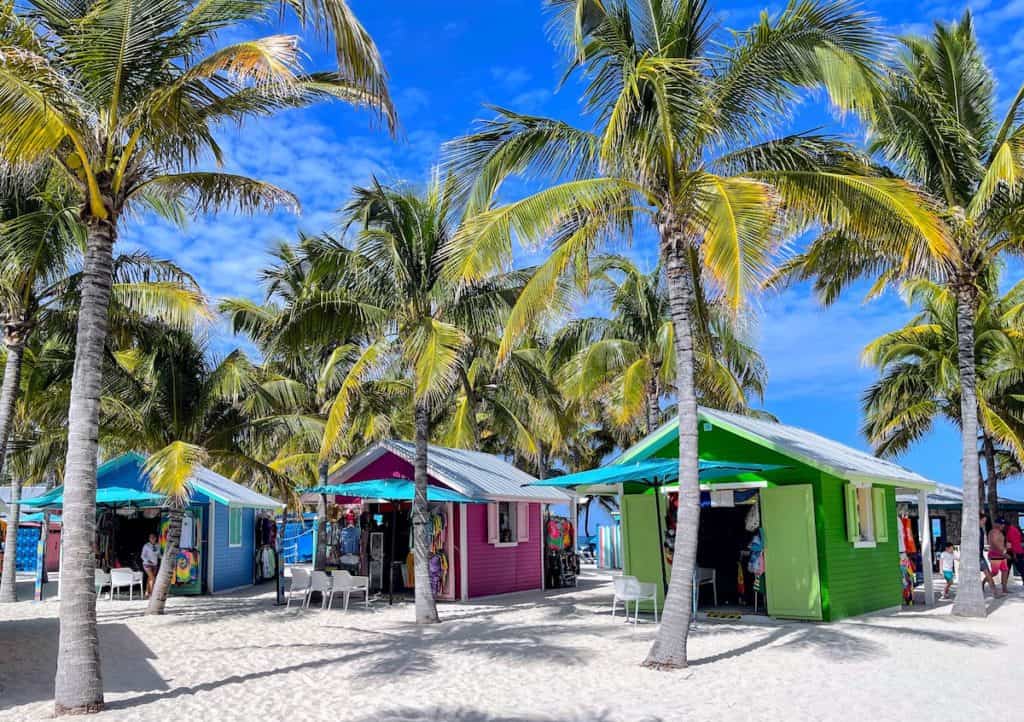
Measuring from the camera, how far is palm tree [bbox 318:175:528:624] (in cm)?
1420

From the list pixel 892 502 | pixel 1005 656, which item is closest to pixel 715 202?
pixel 1005 656

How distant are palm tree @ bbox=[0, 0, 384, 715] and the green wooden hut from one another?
9259 mm

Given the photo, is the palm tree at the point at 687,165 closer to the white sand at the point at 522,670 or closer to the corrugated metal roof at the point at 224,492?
the white sand at the point at 522,670

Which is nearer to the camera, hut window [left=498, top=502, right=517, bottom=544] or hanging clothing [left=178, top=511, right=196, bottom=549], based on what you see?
hut window [left=498, top=502, right=517, bottom=544]

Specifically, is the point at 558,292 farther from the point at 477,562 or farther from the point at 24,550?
the point at 24,550

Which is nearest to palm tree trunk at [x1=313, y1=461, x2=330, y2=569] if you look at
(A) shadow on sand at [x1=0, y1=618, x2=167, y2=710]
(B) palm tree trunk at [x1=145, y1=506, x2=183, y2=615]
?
(B) palm tree trunk at [x1=145, y1=506, x2=183, y2=615]

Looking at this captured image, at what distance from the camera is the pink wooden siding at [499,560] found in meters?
18.9

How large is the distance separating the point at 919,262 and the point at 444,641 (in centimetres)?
820

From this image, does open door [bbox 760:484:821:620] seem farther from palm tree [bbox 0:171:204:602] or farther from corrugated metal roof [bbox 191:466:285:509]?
corrugated metal roof [bbox 191:466:285:509]

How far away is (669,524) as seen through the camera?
16.0 m

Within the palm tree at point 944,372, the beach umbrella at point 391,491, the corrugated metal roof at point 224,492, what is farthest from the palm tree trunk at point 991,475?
the corrugated metal roof at point 224,492

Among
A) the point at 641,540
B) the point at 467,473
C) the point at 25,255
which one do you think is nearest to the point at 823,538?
the point at 641,540

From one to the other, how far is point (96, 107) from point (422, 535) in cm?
855

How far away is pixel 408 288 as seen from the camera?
14211mm
